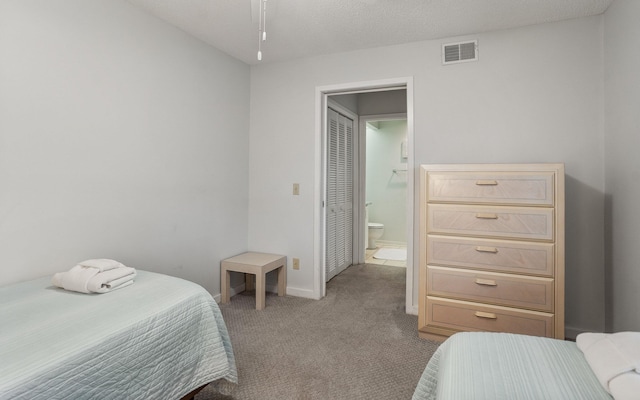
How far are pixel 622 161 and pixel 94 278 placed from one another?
10.5 ft

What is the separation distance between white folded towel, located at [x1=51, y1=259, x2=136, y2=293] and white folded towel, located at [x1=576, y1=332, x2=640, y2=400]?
201 centimetres

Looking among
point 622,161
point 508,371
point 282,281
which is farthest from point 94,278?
point 622,161

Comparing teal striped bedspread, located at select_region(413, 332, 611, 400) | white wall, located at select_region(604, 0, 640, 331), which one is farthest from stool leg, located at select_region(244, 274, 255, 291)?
white wall, located at select_region(604, 0, 640, 331)

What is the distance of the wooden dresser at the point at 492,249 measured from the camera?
2133mm

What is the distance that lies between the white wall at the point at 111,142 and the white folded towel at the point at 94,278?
1.09ft

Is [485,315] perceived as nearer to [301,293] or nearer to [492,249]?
[492,249]

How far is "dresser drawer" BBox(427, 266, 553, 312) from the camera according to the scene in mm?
2162

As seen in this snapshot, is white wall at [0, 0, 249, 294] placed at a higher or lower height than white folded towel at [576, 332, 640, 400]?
higher

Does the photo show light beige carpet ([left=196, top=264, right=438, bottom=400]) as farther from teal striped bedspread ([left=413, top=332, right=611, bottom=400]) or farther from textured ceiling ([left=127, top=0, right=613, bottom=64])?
textured ceiling ([left=127, top=0, right=613, bottom=64])

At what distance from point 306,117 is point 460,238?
6.06 ft

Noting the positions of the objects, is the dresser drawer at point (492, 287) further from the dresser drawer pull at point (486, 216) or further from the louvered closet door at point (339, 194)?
the louvered closet door at point (339, 194)

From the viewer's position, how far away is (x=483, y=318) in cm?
229

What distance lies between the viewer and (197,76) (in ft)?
9.33

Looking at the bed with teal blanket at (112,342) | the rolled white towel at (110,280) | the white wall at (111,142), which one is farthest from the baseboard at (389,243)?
the rolled white towel at (110,280)
